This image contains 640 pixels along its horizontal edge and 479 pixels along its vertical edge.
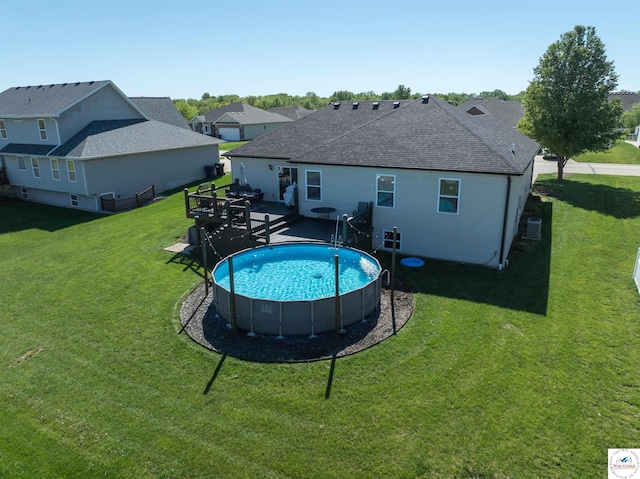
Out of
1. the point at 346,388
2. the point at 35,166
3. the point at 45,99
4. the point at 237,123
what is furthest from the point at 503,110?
the point at 346,388

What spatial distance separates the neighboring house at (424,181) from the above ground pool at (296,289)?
2.97m

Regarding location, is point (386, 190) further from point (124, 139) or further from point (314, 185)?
point (124, 139)

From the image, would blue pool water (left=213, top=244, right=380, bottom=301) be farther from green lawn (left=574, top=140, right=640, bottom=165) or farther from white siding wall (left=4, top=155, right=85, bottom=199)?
green lawn (left=574, top=140, right=640, bottom=165)

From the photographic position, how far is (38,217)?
2488cm

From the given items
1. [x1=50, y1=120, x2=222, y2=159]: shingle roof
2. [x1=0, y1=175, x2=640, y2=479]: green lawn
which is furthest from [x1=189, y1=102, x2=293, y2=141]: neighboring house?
[x1=0, y1=175, x2=640, y2=479]: green lawn

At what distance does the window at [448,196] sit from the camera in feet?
49.3

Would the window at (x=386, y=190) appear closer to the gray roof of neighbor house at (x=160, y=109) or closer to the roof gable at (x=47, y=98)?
the roof gable at (x=47, y=98)

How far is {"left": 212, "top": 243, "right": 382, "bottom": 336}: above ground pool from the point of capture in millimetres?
10941

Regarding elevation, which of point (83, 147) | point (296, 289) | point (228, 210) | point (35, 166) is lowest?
point (296, 289)

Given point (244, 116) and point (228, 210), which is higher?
point (244, 116)

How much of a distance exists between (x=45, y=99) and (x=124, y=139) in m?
5.96

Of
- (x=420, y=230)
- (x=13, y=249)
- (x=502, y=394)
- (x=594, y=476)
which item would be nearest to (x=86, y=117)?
(x=13, y=249)

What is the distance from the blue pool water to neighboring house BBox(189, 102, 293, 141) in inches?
1901

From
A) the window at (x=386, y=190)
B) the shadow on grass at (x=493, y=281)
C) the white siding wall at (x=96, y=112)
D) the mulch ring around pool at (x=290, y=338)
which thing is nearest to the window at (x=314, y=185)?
the window at (x=386, y=190)
